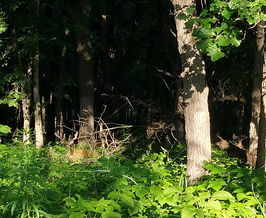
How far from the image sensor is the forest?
3.51 meters

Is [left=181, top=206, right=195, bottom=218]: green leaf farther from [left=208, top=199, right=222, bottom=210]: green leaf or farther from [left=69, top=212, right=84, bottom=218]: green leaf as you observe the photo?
[left=69, top=212, right=84, bottom=218]: green leaf

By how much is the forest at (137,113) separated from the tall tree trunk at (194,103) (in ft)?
0.06

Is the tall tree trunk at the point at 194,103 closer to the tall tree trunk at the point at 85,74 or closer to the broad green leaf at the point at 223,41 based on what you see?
the broad green leaf at the point at 223,41

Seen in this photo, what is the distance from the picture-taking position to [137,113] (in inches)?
430

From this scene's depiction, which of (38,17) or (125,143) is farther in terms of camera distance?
(38,17)

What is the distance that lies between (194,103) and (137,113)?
555cm

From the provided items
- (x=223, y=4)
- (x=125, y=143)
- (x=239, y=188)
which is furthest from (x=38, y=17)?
(x=239, y=188)

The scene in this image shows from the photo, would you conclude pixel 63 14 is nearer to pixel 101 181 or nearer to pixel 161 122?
pixel 161 122

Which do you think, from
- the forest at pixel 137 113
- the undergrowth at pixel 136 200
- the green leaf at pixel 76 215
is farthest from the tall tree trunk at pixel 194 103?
the green leaf at pixel 76 215

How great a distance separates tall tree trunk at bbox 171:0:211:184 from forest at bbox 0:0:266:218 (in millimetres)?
17

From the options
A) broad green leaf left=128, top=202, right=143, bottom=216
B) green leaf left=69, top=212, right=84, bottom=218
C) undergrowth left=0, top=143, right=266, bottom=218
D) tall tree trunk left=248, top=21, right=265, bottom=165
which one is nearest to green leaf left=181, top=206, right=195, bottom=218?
undergrowth left=0, top=143, right=266, bottom=218

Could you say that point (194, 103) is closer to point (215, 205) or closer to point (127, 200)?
point (215, 205)

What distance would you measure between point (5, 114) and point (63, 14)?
28.8ft

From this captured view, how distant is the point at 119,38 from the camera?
21156 millimetres
